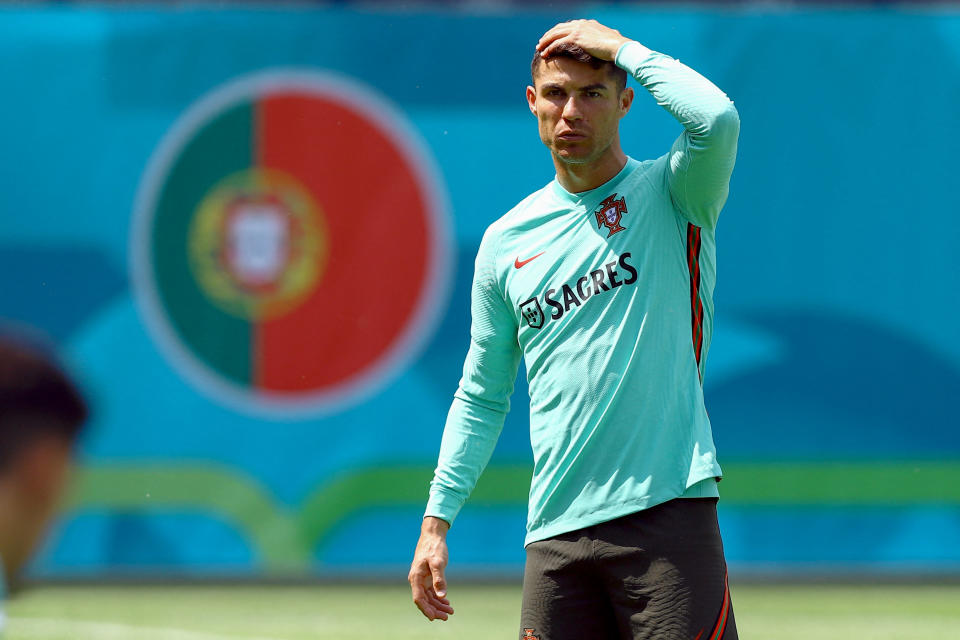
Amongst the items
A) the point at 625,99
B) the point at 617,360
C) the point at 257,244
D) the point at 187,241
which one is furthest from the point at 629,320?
the point at 187,241

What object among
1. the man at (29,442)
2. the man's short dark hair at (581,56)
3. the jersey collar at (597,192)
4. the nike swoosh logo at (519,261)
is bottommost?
the man at (29,442)

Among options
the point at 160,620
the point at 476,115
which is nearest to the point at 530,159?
the point at 476,115

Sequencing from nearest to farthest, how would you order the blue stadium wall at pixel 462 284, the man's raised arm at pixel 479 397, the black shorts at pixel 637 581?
the black shorts at pixel 637 581 → the man's raised arm at pixel 479 397 → the blue stadium wall at pixel 462 284

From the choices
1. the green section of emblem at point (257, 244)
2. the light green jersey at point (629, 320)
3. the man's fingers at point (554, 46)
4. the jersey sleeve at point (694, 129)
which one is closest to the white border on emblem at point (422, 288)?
the green section of emblem at point (257, 244)

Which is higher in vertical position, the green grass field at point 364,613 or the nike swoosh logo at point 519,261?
the nike swoosh logo at point 519,261

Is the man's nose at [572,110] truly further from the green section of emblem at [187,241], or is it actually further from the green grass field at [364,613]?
the green section of emblem at [187,241]

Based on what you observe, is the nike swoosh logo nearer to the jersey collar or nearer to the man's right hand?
the jersey collar

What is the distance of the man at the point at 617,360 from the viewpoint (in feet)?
11.8

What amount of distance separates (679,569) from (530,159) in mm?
5775

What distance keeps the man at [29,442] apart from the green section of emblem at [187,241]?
735 centimetres

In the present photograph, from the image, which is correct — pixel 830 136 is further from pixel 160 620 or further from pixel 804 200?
pixel 160 620

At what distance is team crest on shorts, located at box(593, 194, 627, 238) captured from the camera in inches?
147

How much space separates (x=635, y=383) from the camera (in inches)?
143

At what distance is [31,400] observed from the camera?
5.46ft
